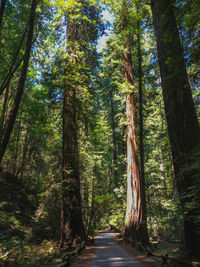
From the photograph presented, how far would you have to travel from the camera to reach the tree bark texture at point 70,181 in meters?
8.28

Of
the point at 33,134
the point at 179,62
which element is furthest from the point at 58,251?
the point at 33,134

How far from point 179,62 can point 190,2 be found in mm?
1392

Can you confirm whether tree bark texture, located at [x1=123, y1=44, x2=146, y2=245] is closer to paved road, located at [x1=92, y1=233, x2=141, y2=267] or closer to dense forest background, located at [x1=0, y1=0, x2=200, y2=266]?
dense forest background, located at [x1=0, y1=0, x2=200, y2=266]

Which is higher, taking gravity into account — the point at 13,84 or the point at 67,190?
the point at 13,84

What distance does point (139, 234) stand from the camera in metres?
9.70

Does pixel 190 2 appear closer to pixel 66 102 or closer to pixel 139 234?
pixel 66 102

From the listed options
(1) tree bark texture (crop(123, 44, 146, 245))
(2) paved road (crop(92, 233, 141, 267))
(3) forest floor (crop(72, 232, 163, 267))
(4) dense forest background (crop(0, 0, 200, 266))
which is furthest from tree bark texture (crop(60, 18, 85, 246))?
(1) tree bark texture (crop(123, 44, 146, 245))

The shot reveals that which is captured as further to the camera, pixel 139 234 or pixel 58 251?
pixel 139 234

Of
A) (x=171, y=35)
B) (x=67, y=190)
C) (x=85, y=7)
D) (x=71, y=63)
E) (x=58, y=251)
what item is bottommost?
(x=58, y=251)

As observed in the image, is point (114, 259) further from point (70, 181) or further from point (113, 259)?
point (70, 181)

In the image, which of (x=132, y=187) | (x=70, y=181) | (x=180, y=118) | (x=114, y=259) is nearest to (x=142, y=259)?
(x=114, y=259)

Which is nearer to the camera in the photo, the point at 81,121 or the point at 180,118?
the point at 180,118

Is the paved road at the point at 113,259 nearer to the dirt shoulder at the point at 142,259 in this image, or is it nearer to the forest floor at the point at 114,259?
the forest floor at the point at 114,259

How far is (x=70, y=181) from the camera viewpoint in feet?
28.8
